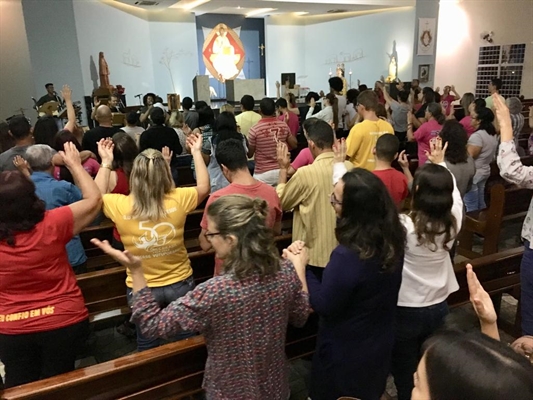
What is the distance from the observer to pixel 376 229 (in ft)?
5.19

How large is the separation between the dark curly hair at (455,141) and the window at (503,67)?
1102 cm

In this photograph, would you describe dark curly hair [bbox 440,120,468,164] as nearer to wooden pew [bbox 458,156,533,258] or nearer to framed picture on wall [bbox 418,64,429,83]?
wooden pew [bbox 458,156,533,258]

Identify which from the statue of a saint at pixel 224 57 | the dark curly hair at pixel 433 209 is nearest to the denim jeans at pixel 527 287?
the dark curly hair at pixel 433 209

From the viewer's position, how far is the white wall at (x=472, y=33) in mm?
12328

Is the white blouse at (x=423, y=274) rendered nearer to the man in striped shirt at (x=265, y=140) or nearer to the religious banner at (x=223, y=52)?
the man in striped shirt at (x=265, y=140)

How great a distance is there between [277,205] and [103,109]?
2.67 metres

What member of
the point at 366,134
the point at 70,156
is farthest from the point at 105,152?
the point at 366,134

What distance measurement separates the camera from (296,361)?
2.84 m

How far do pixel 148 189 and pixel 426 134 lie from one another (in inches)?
129

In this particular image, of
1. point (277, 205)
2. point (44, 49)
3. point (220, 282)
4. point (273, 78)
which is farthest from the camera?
point (273, 78)

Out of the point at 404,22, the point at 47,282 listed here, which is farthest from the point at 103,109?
the point at 404,22

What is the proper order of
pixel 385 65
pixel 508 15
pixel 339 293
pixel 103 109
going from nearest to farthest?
pixel 339 293 → pixel 103 109 → pixel 508 15 → pixel 385 65

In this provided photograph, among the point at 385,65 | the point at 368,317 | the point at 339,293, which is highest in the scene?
the point at 385,65

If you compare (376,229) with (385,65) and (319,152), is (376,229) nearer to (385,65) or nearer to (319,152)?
(319,152)
